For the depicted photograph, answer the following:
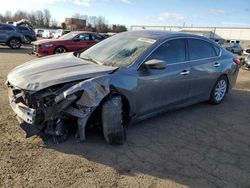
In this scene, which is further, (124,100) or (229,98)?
(229,98)

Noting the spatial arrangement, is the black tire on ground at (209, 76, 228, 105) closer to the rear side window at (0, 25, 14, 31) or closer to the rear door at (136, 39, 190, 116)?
the rear door at (136, 39, 190, 116)

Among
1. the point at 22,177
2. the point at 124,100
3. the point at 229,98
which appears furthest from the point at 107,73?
the point at 229,98

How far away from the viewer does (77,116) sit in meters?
3.88

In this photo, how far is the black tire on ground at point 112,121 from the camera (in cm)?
397

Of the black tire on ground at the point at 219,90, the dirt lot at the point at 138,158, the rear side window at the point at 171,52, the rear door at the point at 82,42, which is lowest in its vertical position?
the dirt lot at the point at 138,158

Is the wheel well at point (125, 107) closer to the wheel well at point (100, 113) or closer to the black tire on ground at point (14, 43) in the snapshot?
the wheel well at point (100, 113)

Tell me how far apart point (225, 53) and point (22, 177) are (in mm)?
5381

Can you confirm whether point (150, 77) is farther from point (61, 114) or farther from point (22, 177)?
point (22, 177)

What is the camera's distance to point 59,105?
12.5ft

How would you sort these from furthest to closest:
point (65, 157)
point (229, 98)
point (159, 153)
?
point (229, 98) < point (159, 153) < point (65, 157)

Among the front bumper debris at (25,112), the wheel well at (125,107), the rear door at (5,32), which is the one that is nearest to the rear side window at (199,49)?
the wheel well at (125,107)

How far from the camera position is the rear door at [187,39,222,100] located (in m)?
5.61

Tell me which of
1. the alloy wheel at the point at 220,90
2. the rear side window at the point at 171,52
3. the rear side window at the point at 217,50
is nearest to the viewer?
the rear side window at the point at 171,52

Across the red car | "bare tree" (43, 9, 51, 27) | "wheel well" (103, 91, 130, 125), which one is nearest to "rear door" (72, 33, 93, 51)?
the red car
